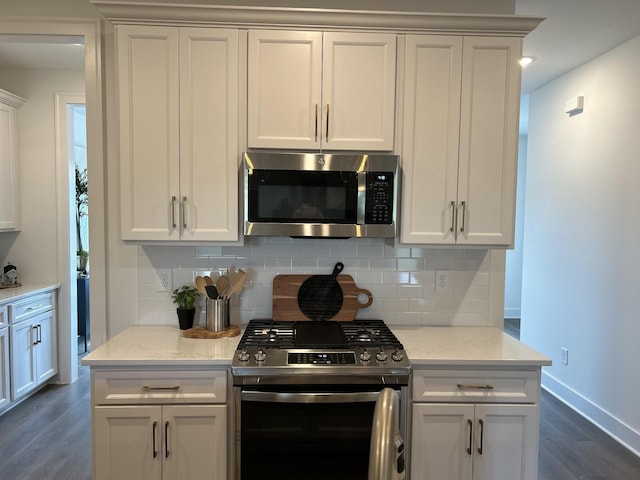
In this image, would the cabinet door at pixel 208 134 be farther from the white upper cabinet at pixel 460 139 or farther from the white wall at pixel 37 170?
the white wall at pixel 37 170

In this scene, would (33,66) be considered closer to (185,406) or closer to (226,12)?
(226,12)

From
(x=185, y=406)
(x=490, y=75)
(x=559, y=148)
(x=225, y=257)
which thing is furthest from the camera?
(x=559, y=148)

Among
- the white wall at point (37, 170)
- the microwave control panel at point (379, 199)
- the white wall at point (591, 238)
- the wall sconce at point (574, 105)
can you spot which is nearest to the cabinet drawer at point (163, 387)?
the microwave control panel at point (379, 199)

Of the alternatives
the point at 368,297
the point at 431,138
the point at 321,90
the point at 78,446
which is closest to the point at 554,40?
the point at 431,138

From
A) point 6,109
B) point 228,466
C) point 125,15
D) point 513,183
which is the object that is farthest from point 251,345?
point 6,109

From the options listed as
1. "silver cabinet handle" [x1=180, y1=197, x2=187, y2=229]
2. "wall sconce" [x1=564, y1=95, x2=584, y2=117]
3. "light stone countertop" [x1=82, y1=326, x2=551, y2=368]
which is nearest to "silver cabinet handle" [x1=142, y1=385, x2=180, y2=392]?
"light stone countertop" [x1=82, y1=326, x2=551, y2=368]

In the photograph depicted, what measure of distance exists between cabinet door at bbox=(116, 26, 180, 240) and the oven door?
91 centimetres

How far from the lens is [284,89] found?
2.03 m

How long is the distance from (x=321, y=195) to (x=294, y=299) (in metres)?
0.63

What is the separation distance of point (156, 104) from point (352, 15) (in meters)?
1.02

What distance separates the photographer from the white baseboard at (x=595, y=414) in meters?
2.82

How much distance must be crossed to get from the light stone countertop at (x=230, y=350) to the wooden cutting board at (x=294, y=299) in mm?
279

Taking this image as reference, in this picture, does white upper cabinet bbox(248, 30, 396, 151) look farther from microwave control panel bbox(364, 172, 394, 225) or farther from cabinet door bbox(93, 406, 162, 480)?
cabinet door bbox(93, 406, 162, 480)

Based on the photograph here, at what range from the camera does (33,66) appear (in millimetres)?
3496
